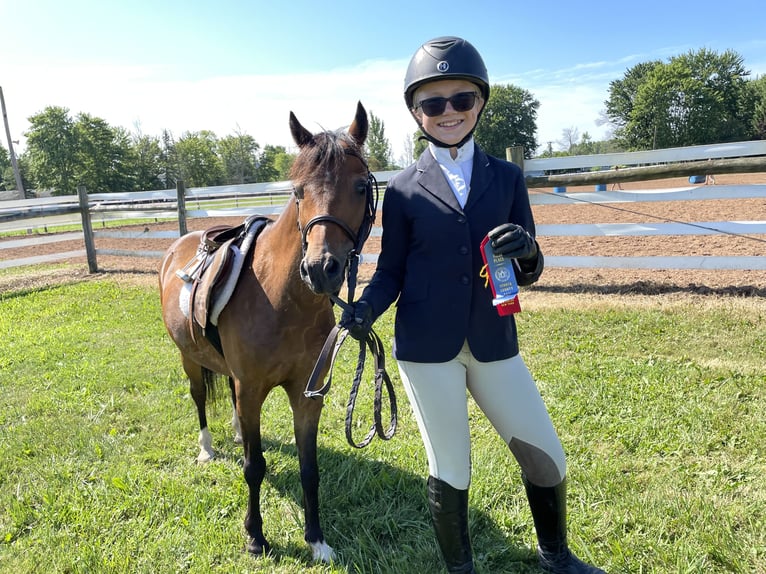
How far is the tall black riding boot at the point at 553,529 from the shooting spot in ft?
6.32

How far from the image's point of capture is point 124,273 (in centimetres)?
943

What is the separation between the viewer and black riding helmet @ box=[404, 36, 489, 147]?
5.72 feet

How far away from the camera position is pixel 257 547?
2.41 metres

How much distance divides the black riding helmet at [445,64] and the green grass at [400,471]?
198cm

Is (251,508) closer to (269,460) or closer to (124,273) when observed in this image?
(269,460)

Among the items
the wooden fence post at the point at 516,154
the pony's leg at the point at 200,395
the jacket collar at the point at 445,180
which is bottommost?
the pony's leg at the point at 200,395

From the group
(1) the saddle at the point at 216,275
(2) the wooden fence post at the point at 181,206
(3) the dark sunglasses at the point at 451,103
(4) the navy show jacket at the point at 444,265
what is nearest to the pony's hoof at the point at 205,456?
(1) the saddle at the point at 216,275

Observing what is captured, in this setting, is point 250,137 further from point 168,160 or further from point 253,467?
point 253,467

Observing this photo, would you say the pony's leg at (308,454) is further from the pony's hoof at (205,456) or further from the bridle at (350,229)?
the pony's hoof at (205,456)

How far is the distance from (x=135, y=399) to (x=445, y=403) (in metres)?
3.43

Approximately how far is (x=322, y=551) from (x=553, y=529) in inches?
44.5

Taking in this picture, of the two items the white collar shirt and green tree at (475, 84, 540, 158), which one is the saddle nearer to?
the white collar shirt

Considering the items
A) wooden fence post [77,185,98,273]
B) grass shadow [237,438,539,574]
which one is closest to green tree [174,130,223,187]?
wooden fence post [77,185,98,273]

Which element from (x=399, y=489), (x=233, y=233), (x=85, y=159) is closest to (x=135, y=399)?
(x=233, y=233)
